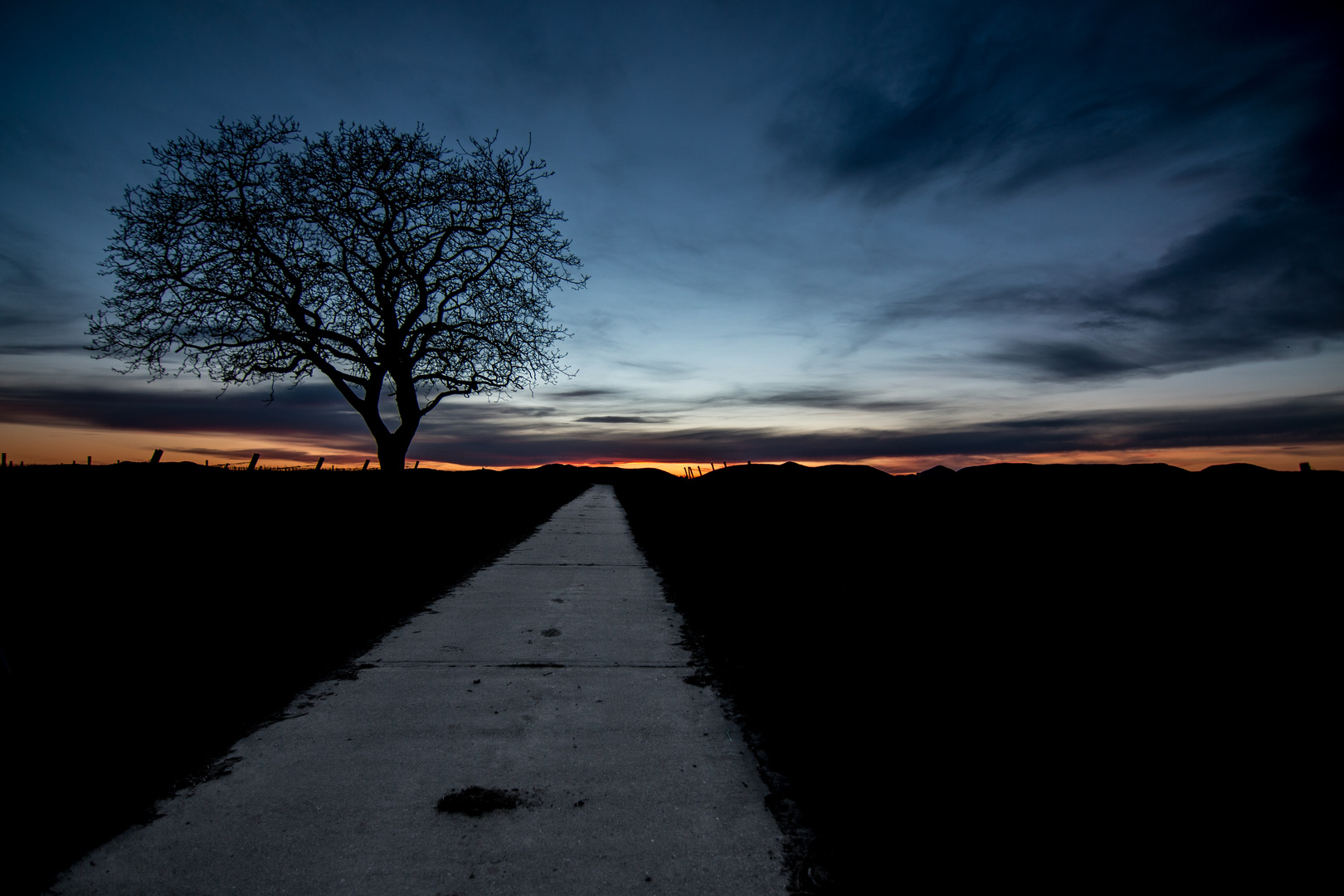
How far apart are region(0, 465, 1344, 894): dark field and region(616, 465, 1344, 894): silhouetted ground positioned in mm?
16

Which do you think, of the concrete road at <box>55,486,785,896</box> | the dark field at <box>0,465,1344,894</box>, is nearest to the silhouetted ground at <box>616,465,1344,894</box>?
the dark field at <box>0,465,1344,894</box>

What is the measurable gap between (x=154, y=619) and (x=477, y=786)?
4.14m

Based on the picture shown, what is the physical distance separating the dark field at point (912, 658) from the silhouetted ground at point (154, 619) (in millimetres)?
23

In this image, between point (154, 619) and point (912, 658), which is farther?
point (154, 619)

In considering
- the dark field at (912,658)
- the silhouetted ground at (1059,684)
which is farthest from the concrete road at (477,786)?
the silhouetted ground at (1059,684)

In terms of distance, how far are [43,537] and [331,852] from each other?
216 inches

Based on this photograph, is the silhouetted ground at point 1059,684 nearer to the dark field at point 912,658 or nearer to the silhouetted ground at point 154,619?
the dark field at point 912,658

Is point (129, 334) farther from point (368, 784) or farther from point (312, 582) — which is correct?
point (368, 784)

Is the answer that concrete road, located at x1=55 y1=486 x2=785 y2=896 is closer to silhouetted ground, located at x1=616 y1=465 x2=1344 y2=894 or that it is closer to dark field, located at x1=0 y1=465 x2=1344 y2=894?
dark field, located at x1=0 y1=465 x2=1344 y2=894

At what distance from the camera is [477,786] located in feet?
9.00

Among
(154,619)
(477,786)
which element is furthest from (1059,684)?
(154,619)

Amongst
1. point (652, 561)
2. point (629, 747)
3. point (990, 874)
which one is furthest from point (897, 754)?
point (652, 561)

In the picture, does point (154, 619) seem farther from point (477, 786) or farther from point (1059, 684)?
point (1059, 684)

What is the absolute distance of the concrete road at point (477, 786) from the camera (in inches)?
85.7
